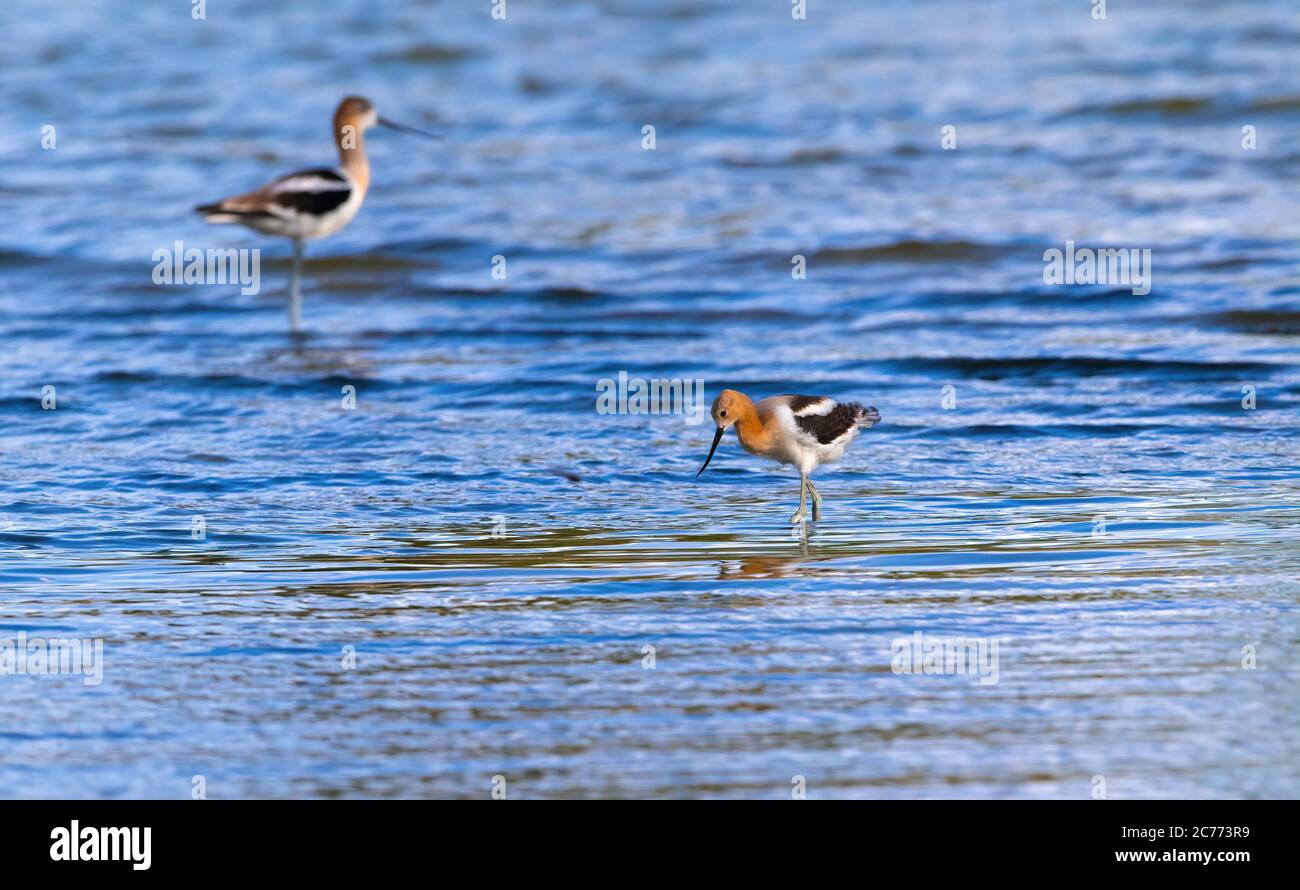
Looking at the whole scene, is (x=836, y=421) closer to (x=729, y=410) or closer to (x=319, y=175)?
(x=729, y=410)

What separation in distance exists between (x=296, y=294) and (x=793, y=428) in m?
6.52

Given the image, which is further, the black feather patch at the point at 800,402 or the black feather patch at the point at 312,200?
the black feather patch at the point at 312,200

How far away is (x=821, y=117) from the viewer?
1986cm

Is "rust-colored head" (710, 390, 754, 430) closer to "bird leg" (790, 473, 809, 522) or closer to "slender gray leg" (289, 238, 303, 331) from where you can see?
"bird leg" (790, 473, 809, 522)

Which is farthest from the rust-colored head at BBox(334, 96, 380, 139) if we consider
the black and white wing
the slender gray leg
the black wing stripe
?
the slender gray leg

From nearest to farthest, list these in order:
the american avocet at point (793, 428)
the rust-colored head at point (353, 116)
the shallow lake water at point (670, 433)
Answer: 1. the shallow lake water at point (670, 433)
2. the american avocet at point (793, 428)
3. the rust-colored head at point (353, 116)

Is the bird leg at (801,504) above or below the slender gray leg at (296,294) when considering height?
below

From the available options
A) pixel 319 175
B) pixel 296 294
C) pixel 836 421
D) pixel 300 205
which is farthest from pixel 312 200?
pixel 836 421

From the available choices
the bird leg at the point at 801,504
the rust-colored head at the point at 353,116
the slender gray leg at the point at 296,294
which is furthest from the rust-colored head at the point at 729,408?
the rust-colored head at the point at 353,116

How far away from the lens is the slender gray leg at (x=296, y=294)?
13.6 m

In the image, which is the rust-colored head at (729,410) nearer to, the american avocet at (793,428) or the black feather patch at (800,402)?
the american avocet at (793,428)

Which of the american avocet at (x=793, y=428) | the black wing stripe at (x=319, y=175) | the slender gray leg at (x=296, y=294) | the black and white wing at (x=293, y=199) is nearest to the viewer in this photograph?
the american avocet at (x=793, y=428)

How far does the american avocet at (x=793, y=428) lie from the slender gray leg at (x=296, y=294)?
19.3ft
